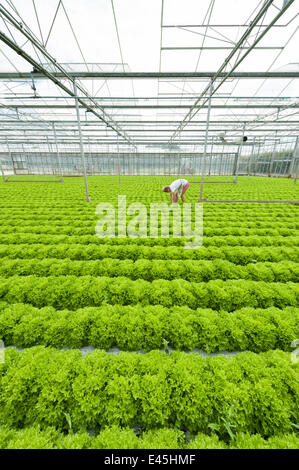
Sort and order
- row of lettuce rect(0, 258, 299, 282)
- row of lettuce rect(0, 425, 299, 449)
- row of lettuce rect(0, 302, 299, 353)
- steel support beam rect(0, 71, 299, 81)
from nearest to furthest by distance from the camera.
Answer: row of lettuce rect(0, 425, 299, 449)
row of lettuce rect(0, 302, 299, 353)
row of lettuce rect(0, 258, 299, 282)
steel support beam rect(0, 71, 299, 81)

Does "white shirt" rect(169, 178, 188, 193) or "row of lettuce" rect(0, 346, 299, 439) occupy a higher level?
"white shirt" rect(169, 178, 188, 193)

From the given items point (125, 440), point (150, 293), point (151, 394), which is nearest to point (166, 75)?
point (150, 293)

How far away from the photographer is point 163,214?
31.0ft

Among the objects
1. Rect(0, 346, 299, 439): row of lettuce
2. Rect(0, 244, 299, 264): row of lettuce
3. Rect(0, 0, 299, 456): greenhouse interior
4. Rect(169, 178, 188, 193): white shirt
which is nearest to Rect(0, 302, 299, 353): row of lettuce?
Rect(0, 0, 299, 456): greenhouse interior

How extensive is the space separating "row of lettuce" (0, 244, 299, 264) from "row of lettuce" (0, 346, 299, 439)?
325 cm

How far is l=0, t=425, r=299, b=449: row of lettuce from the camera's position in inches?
75.2

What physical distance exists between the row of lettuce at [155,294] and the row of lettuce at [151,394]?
54.0 inches

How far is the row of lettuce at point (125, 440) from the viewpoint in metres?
1.91

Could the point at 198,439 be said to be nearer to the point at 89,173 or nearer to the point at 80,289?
the point at 80,289

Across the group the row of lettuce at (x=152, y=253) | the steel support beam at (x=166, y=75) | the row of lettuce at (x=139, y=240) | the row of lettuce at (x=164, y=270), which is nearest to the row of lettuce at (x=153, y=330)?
the row of lettuce at (x=164, y=270)

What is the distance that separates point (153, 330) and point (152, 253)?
9.29ft

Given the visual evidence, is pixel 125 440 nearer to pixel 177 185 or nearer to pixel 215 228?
pixel 215 228

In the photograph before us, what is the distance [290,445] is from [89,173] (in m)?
50.1

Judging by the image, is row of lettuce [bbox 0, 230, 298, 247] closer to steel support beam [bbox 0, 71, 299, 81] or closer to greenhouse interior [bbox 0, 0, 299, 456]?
greenhouse interior [bbox 0, 0, 299, 456]
